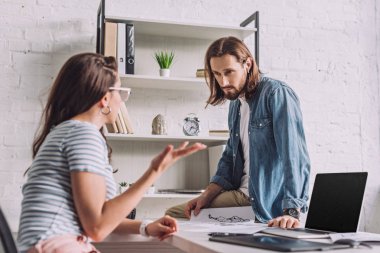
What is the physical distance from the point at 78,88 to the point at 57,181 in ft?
0.80

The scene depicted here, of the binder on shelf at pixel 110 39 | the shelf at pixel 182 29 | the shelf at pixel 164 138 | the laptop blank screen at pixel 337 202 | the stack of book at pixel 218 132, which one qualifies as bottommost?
the laptop blank screen at pixel 337 202

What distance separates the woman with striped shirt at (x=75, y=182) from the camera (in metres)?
1.21

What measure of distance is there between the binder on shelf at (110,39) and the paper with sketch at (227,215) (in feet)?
3.86

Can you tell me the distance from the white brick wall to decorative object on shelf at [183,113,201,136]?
0.16 metres

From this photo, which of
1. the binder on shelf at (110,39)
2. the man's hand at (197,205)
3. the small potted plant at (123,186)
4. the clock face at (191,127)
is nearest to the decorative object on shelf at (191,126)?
the clock face at (191,127)

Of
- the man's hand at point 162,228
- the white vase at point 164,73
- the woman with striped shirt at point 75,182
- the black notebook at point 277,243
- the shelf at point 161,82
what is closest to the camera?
the black notebook at point 277,243

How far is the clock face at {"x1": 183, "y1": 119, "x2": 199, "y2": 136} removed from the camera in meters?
3.37

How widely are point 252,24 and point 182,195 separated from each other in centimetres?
126

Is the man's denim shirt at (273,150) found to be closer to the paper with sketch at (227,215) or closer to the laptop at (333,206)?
the paper with sketch at (227,215)

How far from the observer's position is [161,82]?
10.9ft

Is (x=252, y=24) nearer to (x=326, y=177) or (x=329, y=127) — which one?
(x=329, y=127)

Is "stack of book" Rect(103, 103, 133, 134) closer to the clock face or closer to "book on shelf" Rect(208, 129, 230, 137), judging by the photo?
the clock face

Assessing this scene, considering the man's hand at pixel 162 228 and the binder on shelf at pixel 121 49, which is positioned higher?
the binder on shelf at pixel 121 49

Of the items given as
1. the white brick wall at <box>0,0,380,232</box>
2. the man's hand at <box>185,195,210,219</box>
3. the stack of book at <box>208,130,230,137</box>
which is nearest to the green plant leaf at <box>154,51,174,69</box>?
the white brick wall at <box>0,0,380,232</box>
